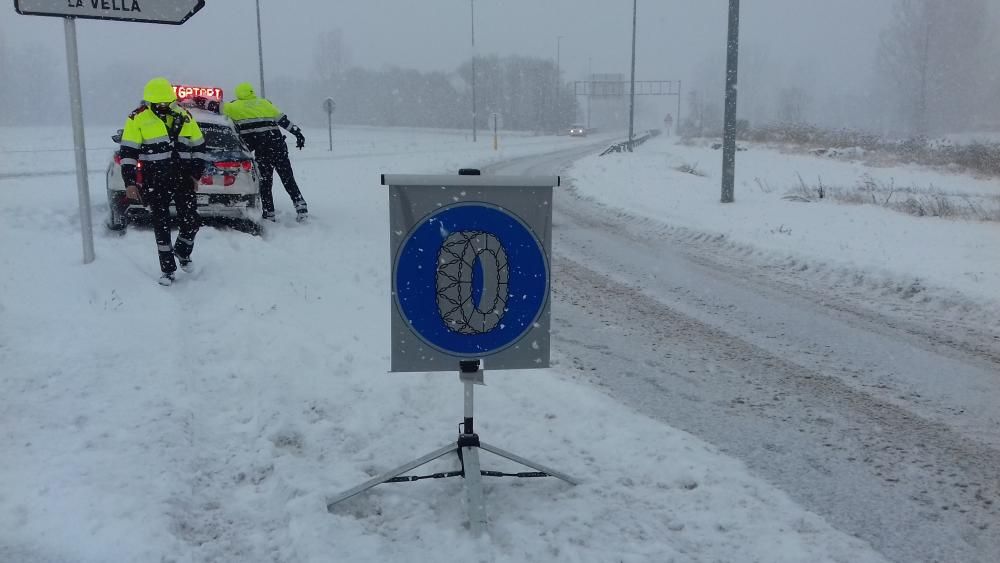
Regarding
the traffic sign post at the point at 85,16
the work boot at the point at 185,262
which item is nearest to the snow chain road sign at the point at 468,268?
the work boot at the point at 185,262

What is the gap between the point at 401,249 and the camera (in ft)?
10.6

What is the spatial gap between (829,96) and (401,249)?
16266 centimetres

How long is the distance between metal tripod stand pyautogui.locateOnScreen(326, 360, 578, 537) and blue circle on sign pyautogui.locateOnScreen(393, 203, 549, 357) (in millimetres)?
147

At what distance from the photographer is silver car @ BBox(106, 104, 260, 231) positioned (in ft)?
30.3

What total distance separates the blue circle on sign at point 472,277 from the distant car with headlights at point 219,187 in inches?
271

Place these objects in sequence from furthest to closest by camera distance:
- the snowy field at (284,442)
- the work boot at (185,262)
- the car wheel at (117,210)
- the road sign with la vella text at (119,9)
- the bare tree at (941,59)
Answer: the bare tree at (941,59)
the car wheel at (117,210)
the work boot at (185,262)
the road sign with la vella text at (119,9)
the snowy field at (284,442)

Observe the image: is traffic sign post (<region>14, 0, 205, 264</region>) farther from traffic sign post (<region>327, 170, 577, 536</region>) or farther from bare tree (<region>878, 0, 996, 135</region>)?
bare tree (<region>878, 0, 996, 135</region>)

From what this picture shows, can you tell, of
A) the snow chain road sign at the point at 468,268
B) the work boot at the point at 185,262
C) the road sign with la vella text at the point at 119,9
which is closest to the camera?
the snow chain road sign at the point at 468,268

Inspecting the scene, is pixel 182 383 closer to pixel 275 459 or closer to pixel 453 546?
pixel 275 459

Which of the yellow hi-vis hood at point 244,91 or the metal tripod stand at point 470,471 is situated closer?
the metal tripod stand at point 470,471

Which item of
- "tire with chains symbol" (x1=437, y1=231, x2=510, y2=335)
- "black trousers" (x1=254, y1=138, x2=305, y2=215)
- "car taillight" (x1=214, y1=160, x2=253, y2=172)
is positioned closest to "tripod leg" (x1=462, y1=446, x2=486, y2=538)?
"tire with chains symbol" (x1=437, y1=231, x2=510, y2=335)

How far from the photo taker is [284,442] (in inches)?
161

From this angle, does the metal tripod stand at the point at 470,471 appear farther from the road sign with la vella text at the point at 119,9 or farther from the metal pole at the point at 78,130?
the road sign with la vella text at the point at 119,9

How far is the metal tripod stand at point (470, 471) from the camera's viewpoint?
3221 millimetres
